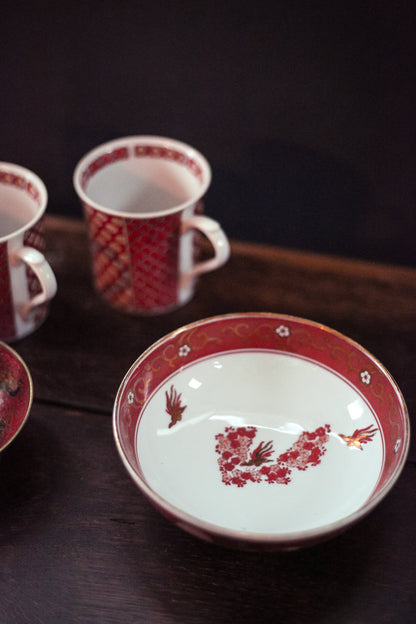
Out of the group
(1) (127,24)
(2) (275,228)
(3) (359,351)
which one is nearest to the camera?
(3) (359,351)

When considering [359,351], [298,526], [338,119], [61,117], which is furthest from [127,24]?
[298,526]

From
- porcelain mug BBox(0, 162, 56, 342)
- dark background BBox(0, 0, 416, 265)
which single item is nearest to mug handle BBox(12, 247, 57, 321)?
porcelain mug BBox(0, 162, 56, 342)

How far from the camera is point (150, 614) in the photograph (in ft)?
1.64

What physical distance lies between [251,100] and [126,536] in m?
0.47

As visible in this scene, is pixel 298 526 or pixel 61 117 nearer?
pixel 298 526

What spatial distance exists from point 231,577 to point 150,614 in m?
0.06

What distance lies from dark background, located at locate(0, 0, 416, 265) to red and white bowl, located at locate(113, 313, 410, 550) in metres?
0.23

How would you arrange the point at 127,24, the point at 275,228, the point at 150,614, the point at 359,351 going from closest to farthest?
the point at 150,614 → the point at 359,351 → the point at 127,24 → the point at 275,228

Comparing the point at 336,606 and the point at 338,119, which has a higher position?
the point at 338,119

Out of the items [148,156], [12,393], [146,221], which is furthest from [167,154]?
[12,393]

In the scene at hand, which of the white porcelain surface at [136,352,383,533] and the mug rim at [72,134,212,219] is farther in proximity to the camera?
the mug rim at [72,134,212,219]

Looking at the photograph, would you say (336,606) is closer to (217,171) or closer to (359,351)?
(359,351)

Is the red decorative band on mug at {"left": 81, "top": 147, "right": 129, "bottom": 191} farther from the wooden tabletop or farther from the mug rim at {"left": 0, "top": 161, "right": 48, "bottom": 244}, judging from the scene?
the wooden tabletop

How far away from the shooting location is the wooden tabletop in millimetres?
503
